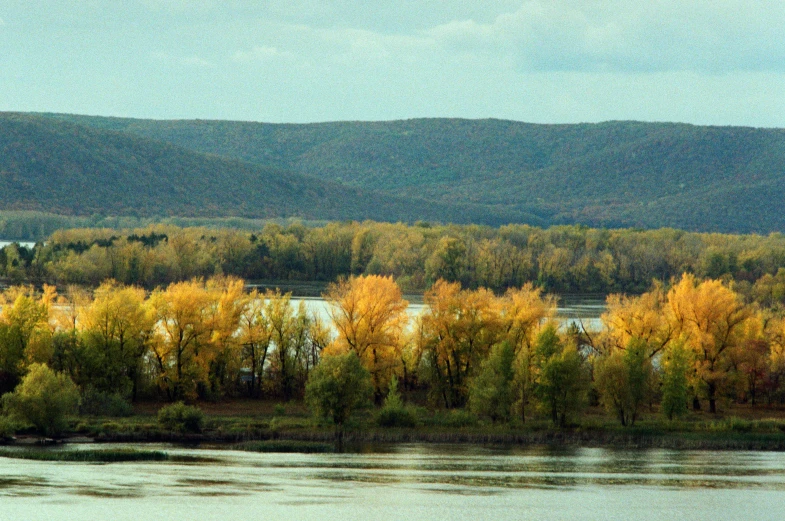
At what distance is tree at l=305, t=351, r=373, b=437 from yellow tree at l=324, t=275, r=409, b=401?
4.60 metres

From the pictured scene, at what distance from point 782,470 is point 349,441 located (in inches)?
604

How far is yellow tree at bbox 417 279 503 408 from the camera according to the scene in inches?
2124

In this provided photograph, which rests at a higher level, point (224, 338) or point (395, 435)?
point (224, 338)

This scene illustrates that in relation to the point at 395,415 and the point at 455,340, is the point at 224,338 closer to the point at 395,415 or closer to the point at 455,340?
the point at 395,415

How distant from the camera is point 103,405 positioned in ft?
163

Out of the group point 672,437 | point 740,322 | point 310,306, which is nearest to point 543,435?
point 672,437

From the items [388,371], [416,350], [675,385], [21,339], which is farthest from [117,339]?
[675,385]

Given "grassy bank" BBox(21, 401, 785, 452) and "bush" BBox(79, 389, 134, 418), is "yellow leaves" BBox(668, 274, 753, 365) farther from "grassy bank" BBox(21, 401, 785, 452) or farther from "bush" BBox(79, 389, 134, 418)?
"bush" BBox(79, 389, 134, 418)

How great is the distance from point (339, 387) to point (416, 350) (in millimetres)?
Result: 8176

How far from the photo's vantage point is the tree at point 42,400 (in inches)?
1779

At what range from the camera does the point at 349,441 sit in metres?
47.6

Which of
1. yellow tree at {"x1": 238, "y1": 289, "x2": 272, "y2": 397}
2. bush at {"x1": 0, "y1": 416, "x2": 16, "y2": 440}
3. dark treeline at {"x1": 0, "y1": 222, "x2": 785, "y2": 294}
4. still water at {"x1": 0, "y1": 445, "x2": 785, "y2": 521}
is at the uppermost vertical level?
dark treeline at {"x1": 0, "y1": 222, "x2": 785, "y2": 294}

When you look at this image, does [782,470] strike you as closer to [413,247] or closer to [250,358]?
[250,358]

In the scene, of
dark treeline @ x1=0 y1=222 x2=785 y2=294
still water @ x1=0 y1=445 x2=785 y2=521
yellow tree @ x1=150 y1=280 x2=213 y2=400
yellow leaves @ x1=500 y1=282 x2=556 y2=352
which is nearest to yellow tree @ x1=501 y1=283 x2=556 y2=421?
yellow leaves @ x1=500 y1=282 x2=556 y2=352
